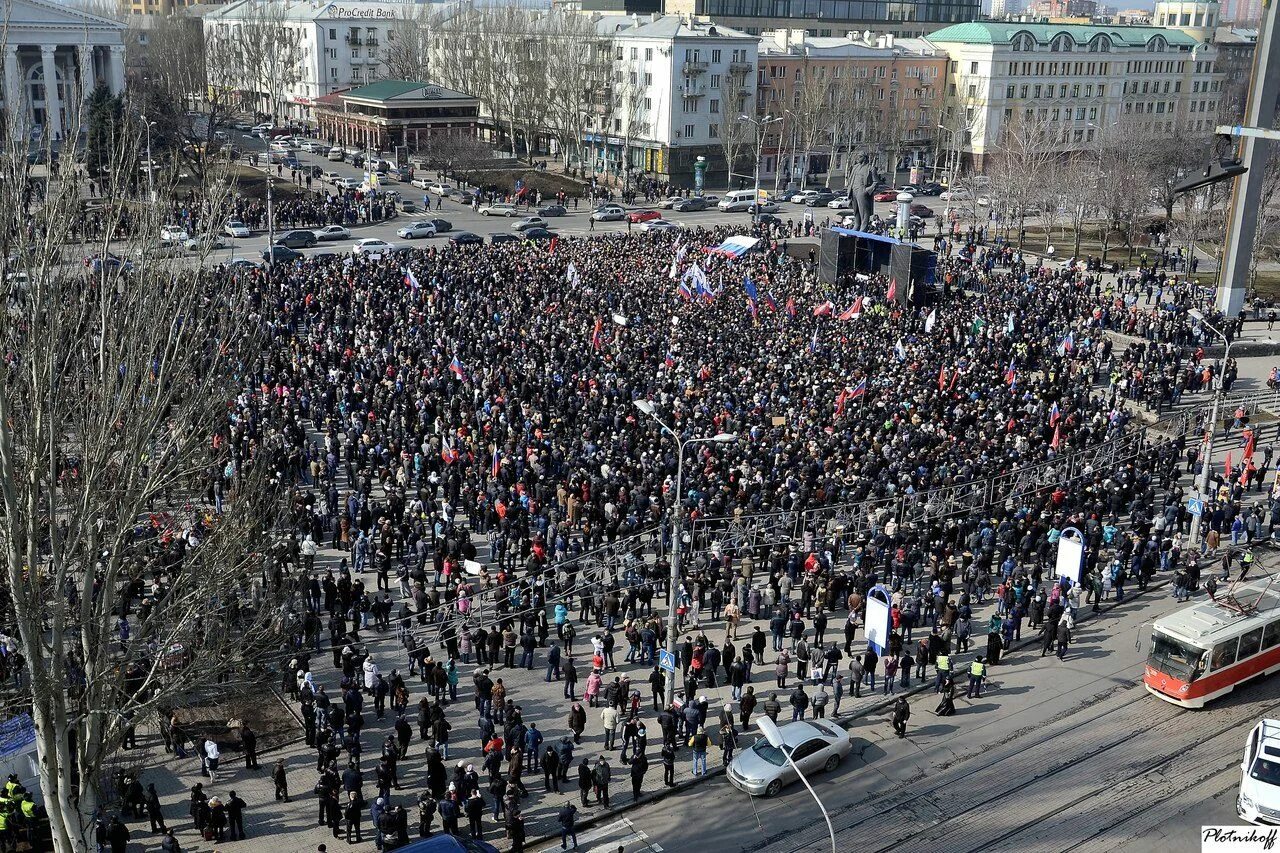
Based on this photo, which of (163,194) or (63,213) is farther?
(163,194)

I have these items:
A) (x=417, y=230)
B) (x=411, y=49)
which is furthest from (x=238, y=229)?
(x=411, y=49)

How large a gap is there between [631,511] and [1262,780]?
13.1m

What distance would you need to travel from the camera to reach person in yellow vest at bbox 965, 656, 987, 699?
21.9m

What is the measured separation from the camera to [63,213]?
13.0 metres

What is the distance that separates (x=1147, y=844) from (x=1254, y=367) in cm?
3209

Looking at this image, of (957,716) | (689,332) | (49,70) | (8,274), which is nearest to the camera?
(8,274)

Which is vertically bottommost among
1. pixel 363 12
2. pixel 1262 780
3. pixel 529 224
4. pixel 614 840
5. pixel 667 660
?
pixel 614 840

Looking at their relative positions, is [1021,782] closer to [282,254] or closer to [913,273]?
[913,273]

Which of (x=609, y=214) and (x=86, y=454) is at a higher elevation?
(x=86, y=454)

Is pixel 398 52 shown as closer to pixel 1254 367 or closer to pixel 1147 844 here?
pixel 1254 367

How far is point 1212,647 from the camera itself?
21.2m

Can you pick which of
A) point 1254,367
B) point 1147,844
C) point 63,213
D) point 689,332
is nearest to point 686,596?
point 1147,844

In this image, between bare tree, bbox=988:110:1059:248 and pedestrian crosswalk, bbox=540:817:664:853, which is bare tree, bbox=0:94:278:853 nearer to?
pedestrian crosswalk, bbox=540:817:664:853

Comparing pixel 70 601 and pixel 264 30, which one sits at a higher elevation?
pixel 264 30
